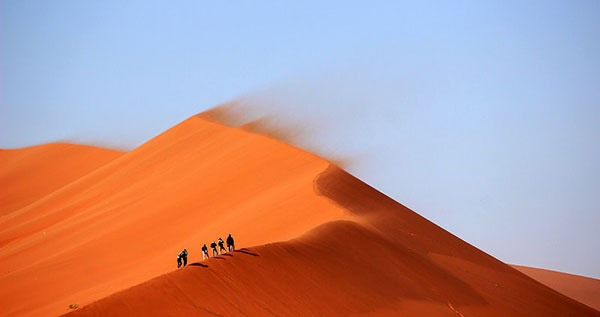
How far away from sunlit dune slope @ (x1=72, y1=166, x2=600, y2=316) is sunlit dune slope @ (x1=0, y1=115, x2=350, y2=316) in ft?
6.35

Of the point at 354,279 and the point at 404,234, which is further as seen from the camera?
the point at 404,234

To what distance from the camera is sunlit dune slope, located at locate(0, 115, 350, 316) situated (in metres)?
25.9

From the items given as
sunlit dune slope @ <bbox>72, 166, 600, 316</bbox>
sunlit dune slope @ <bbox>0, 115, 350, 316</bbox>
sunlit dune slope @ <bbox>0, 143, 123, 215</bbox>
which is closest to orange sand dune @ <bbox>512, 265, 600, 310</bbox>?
sunlit dune slope @ <bbox>72, 166, 600, 316</bbox>

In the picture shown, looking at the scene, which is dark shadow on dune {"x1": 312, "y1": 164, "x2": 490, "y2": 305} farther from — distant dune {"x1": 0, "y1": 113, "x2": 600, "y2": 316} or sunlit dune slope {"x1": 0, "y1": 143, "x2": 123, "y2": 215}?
sunlit dune slope {"x1": 0, "y1": 143, "x2": 123, "y2": 215}

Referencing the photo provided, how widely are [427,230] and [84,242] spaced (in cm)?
1530

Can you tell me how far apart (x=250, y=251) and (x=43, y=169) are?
52.4 m

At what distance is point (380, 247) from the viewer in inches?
957

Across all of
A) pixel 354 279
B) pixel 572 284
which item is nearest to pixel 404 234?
pixel 354 279

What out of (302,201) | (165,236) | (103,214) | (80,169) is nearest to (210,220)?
(165,236)

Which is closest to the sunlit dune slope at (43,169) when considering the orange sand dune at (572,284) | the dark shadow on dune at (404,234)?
the dark shadow on dune at (404,234)

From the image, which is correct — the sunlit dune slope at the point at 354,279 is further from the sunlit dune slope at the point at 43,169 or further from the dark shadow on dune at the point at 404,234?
the sunlit dune slope at the point at 43,169

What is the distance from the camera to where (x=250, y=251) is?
63.7ft

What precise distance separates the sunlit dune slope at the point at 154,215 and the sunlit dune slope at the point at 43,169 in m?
12.8

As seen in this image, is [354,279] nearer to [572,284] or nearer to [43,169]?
[572,284]
